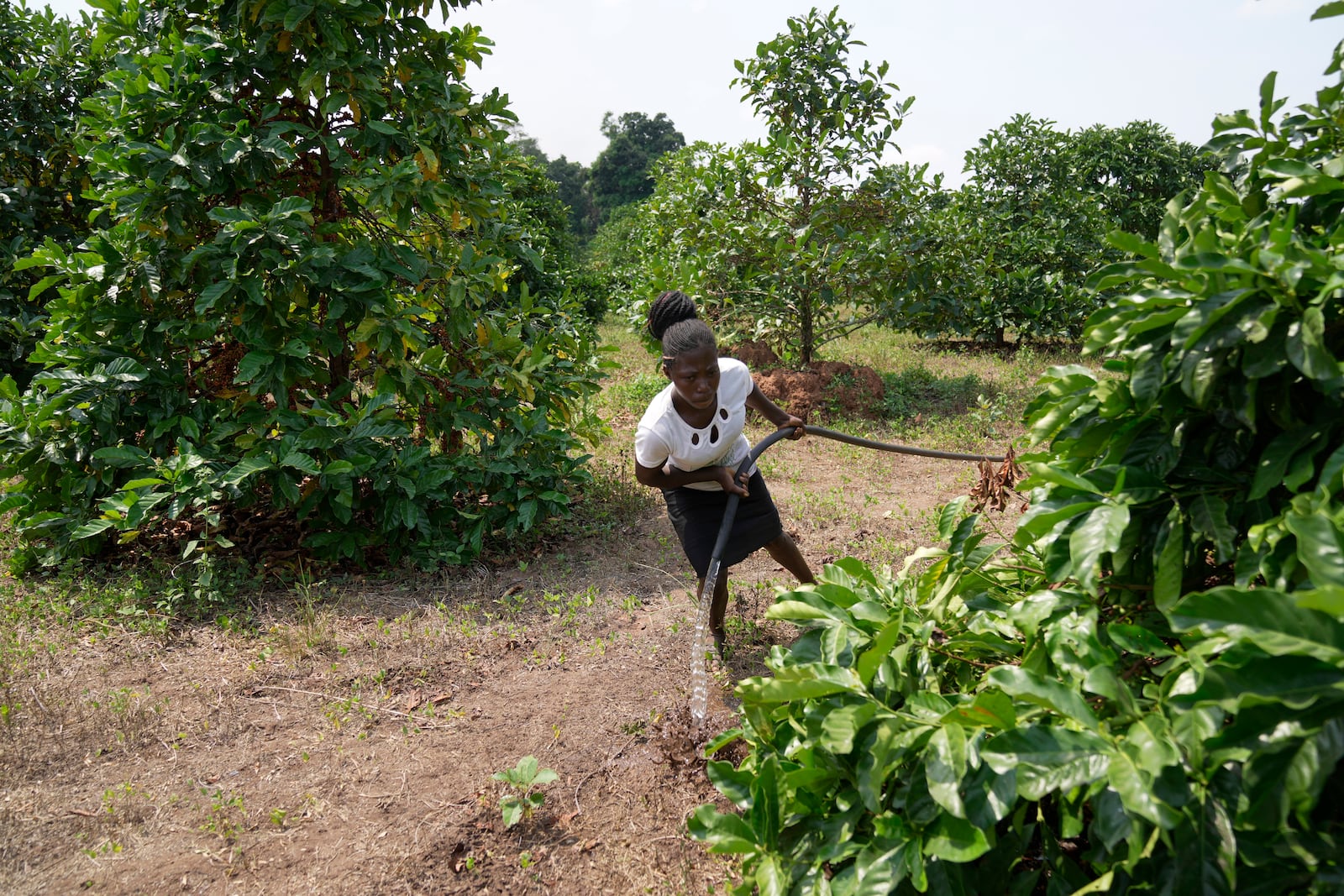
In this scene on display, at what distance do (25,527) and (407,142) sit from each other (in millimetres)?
2809

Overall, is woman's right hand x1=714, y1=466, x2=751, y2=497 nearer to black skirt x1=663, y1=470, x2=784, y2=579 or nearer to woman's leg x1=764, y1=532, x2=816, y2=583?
black skirt x1=663, y1=470, x2=784, y2=579

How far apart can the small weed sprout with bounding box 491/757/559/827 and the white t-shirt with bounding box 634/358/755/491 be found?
3.87 feet

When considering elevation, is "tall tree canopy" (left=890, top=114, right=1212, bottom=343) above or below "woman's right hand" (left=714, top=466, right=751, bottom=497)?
above

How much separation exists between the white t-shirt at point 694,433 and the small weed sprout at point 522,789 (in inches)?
46.4

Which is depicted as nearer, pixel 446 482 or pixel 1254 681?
pixel 1254 681

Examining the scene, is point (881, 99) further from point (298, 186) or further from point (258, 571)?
point (258, 571)

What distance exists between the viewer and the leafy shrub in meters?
1.10

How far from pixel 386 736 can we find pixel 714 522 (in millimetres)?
1531

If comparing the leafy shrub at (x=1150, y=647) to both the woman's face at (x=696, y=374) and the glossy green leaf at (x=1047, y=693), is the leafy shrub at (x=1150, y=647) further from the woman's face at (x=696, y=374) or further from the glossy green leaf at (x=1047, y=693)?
the woman's face at (x=696, y=374)

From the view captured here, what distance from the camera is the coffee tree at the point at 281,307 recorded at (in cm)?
395

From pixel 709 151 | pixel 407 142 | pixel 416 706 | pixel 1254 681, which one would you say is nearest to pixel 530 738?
pixel 416 706

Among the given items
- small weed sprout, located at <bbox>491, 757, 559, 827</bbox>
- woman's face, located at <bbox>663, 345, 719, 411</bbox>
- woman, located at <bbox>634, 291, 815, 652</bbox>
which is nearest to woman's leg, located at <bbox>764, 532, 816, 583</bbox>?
woman, located at <bbox>634, 291, 815, 652</bbox>

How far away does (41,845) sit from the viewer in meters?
2.62

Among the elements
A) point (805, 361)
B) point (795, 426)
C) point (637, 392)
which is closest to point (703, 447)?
point (795, 426)
